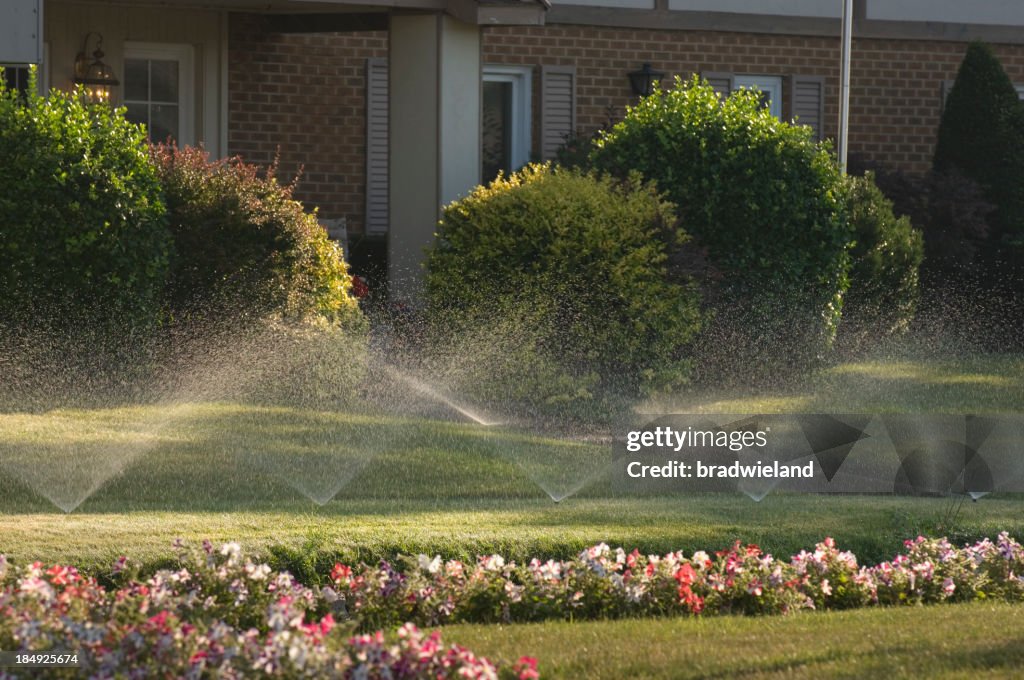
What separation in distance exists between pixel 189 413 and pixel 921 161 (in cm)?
1111

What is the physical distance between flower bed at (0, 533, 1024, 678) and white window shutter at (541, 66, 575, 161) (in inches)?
412

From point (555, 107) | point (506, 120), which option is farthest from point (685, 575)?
point (506, 120)

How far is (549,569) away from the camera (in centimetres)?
619

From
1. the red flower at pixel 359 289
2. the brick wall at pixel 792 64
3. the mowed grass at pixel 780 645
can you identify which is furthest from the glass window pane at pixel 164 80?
the mowed grass at pixel 780 645

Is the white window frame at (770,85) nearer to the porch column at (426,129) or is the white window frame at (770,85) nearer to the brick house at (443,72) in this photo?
the brick house at (443,72)

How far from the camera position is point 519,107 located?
56.4 feet

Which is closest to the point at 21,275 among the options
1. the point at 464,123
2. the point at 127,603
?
the point at 464,123

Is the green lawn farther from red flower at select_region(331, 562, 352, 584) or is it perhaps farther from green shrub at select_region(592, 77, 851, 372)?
green shrub at select_region(592, 77, 851, 372)

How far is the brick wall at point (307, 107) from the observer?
52.6 ft

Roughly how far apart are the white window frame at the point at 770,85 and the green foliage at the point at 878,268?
3.66m

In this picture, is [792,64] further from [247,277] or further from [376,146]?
[247,277]

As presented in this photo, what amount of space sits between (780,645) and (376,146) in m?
11.7

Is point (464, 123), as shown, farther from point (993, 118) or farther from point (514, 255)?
point (993, 118)

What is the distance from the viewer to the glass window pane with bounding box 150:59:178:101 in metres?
16.0
